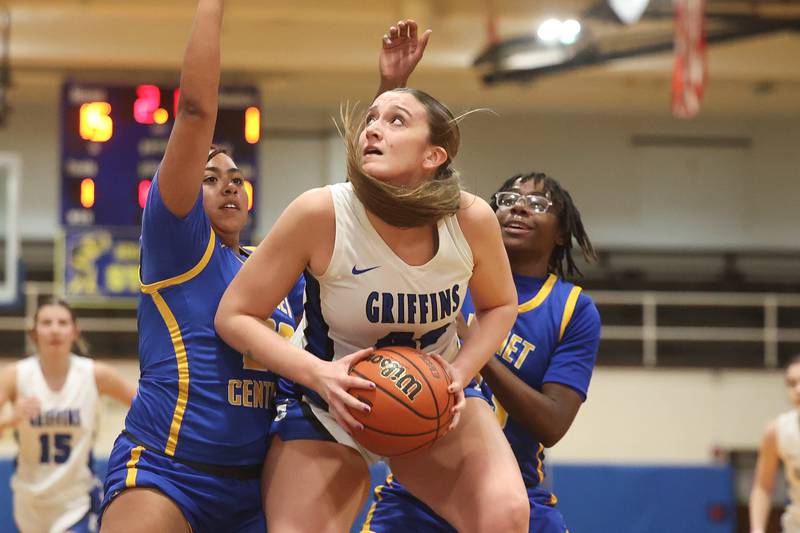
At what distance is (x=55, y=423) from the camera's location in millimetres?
6652

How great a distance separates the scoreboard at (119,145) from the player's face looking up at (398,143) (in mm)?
6043

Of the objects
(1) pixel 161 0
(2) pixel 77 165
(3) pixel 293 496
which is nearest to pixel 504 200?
(3) pixel 293 496

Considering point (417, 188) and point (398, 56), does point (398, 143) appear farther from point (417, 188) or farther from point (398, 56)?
point (398, 56)

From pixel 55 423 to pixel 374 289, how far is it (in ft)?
13.2

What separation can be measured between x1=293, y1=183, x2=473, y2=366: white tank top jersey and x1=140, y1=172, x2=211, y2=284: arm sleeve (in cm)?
36

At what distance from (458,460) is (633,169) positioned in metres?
13.6

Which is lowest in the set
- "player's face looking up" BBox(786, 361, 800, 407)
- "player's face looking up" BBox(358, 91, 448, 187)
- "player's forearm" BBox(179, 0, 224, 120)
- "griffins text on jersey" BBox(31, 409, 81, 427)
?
"griffins text on jersey" BBox(31, 409, 81, 427)

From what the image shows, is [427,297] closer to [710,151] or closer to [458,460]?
[458,460]

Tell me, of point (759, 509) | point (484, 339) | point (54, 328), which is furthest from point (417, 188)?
point (759, 509)

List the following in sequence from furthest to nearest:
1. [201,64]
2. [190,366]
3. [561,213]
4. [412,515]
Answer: [561,213], [412,515], [190,366], [201,64]

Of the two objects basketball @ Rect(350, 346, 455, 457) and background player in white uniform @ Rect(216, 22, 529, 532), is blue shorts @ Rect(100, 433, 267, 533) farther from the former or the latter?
basketball @ Rect(350, 346, 455, 457)

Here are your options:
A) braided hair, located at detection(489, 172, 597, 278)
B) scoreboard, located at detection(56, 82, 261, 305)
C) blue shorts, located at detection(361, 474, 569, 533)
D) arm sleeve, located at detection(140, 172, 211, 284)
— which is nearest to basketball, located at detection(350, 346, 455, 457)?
arm sleeve, located at detection(140, 172, 211, 284)

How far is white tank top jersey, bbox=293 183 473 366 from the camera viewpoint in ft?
10.5

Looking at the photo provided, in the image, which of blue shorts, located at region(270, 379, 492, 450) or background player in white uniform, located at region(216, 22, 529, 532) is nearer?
background player in white uniform, located at region(216, 22, 529, 532)
